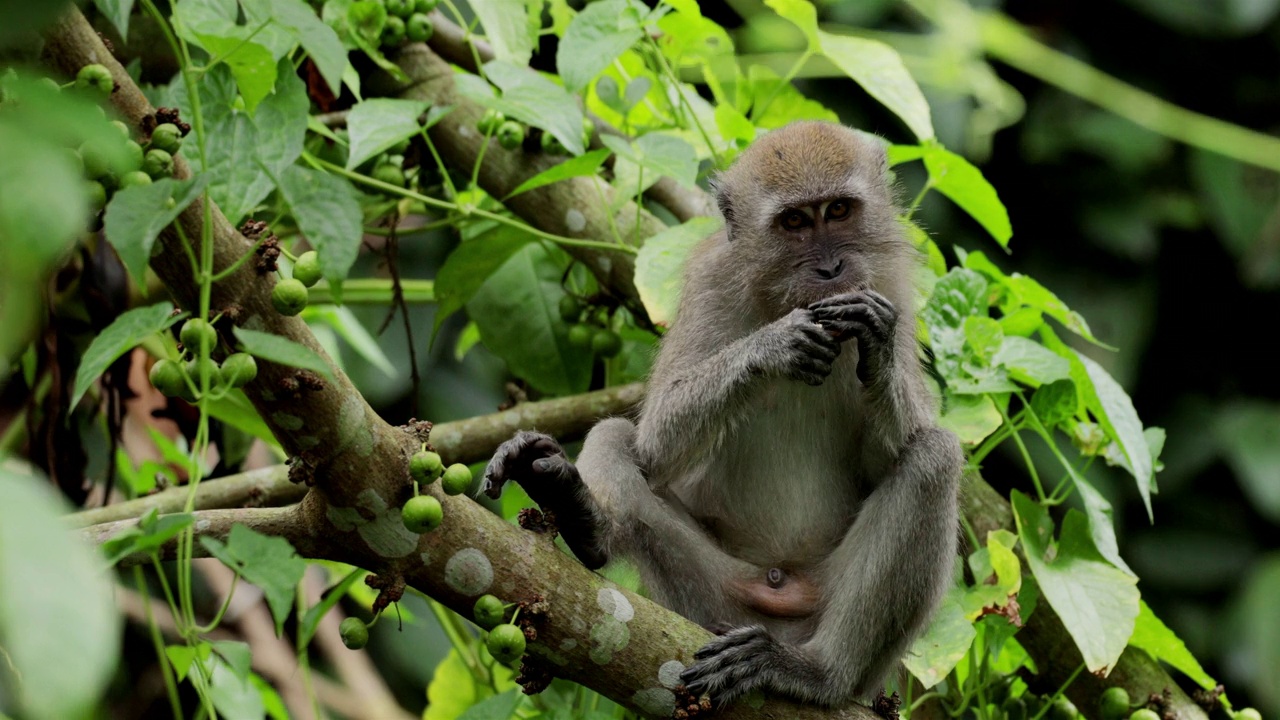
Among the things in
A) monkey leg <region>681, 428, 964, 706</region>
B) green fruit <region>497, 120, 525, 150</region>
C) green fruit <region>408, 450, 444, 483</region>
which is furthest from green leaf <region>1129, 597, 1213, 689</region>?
green fruit <region>497, 120, 525, 150</region>

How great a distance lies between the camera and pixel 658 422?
4.30 metres

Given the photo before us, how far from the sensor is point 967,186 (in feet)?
14.9

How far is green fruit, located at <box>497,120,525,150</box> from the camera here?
466 centimetres

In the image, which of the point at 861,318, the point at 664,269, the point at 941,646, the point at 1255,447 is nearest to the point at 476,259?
the point at 664,269

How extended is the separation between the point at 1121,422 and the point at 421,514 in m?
2.48

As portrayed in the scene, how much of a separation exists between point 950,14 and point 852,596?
3805 millimetres

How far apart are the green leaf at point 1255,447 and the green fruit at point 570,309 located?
5.54 meters

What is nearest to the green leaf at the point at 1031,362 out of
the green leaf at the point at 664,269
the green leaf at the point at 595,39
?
the green leaf at the point at 664,269

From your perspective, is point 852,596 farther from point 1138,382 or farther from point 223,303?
point 1138,382

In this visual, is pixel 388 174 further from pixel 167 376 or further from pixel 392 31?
pixel 167 376

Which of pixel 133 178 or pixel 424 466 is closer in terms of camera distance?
pixel 133 178

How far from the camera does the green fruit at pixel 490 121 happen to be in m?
4.65

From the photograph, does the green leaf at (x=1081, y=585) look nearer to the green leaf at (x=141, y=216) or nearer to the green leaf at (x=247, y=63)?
the green leaf at (x=247, y=63)

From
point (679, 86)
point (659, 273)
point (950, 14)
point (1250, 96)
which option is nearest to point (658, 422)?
point (659, 273)
